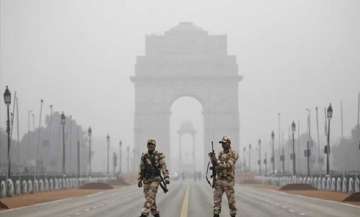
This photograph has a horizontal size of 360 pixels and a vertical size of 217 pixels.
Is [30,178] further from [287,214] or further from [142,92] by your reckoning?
[142,92]

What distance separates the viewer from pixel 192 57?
15662cm

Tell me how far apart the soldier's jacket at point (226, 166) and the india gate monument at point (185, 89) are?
435 feet

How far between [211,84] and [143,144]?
1548cm

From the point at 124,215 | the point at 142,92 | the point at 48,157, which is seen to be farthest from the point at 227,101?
the point at 124,215

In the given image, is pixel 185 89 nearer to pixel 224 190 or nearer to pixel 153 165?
pixel 224 190

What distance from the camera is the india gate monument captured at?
153500 mm

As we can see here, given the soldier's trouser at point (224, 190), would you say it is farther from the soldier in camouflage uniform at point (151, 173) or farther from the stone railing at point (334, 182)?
the stone railing at point (334, 182)

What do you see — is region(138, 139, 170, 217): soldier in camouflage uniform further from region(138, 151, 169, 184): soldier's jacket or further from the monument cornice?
the monument cornice

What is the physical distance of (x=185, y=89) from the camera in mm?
154000

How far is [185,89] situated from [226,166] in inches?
5304

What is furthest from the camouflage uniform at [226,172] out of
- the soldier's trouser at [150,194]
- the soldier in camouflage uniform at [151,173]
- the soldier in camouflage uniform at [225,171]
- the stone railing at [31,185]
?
the stone railing at [31,185]

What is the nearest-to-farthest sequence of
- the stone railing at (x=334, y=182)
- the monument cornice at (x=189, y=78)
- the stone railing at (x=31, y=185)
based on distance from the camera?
the stone railing at (x=31, y=185) < the stone railing at (x=334, y=182) < the monument cornice at (x=189, y=78)

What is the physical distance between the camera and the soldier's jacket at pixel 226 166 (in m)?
19.4

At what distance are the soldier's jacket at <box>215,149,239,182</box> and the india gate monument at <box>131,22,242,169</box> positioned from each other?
132678 millimetres
